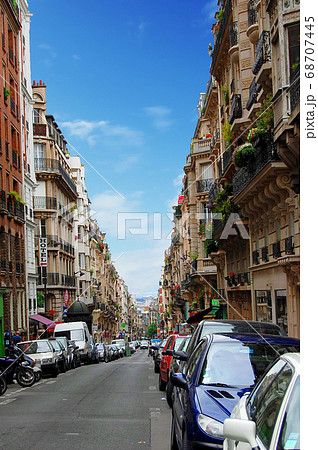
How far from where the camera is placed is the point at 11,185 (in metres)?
35.6

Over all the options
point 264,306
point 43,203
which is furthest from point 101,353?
point 264,306

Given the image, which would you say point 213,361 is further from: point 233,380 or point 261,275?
point 261,275

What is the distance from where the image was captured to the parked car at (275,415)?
3623 millimetres

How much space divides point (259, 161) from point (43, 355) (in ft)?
36.1

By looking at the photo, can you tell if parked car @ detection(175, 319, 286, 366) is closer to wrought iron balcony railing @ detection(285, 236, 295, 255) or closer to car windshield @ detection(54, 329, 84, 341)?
wrought iron balcony railing @ detection(285, 236, 295, 255)

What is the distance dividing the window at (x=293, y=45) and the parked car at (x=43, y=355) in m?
14.0

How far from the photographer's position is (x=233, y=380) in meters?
7.40

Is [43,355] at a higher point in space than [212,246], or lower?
lower

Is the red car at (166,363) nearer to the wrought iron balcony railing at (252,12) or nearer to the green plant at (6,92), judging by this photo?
the wrought iron balcony railing at (252,12)

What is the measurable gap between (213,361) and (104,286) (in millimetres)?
98911

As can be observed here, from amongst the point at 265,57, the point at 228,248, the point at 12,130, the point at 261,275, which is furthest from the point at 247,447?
the point at 12,130

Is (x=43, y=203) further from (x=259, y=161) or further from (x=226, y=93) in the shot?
(x=259, y=161)

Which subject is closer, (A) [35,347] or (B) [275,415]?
(B) [275,415]

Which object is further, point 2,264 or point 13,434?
point 2,264
